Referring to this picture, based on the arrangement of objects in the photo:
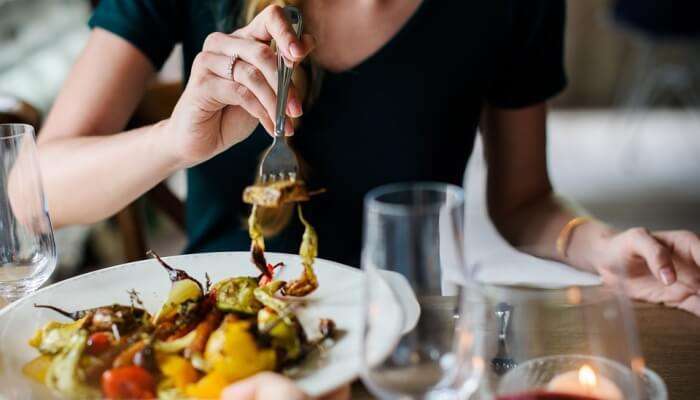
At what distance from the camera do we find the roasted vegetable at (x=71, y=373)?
615 millimetres

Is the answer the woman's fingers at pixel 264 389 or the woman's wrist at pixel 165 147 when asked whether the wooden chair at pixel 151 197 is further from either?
the woman's fingers at pixel 264 389

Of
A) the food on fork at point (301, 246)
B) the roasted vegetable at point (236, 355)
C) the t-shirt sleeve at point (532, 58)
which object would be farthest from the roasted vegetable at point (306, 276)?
the t-shirt sleeve at point (532, 58)

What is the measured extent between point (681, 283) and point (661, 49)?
12.6 feet

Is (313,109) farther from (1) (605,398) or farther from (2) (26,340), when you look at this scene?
(1) (605,398)

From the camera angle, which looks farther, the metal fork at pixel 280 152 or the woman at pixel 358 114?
the woman at pixel 358 114

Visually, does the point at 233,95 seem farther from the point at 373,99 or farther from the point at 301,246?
the point at 373,99

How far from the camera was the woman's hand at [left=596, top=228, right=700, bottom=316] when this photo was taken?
0.87m

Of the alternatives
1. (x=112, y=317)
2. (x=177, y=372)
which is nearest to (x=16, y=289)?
(x=112, y=317)

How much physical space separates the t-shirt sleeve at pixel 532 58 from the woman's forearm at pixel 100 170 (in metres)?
0.57

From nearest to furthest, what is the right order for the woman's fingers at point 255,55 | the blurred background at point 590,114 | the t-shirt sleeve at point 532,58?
1. the woman's fingers at point 255,55
2. the t-shirt sleeve at point 532,58
3. the blurred background at point 590,114

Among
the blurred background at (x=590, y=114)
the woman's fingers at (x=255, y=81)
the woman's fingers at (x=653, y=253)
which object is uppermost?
the woman's fingers at (x=255, y=81)

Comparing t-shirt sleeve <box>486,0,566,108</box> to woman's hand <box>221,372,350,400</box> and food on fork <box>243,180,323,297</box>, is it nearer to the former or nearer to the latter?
food on fork <box>243,180,323,297</box>

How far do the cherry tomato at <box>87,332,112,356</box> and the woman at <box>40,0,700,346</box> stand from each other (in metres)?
0.36

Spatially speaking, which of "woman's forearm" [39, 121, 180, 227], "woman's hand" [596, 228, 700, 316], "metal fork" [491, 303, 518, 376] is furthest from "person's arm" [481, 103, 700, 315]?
"woman's forearm" [39, 121, 180, 227]
